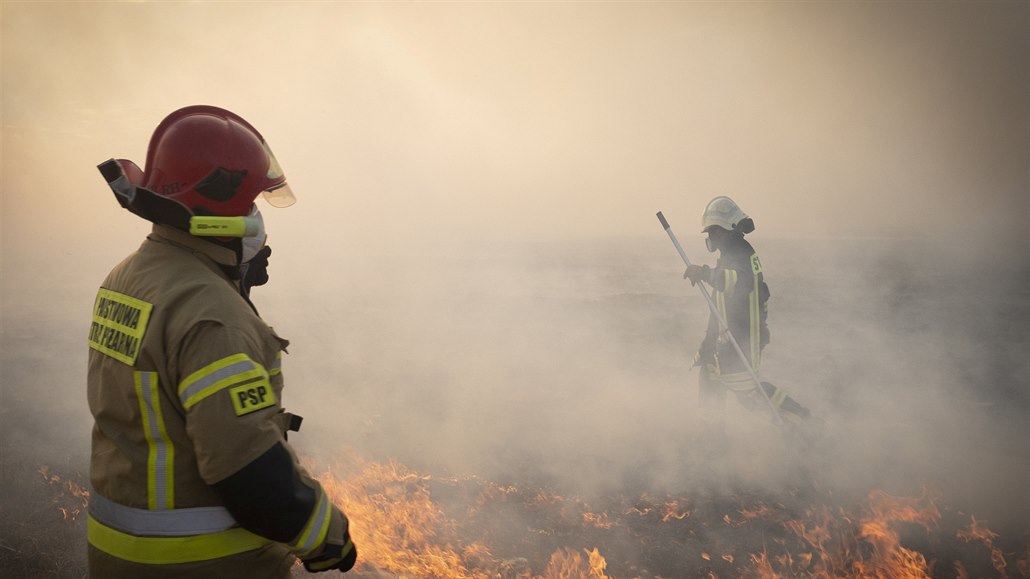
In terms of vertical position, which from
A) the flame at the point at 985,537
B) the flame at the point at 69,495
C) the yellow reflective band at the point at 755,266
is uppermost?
the yellow reflective band at the point at 755,266

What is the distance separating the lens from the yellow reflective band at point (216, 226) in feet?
5.43

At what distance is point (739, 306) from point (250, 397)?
505 centimetres

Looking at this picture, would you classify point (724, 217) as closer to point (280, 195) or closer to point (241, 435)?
point (280, 195)

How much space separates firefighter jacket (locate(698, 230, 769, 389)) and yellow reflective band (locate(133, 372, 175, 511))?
4.91 m

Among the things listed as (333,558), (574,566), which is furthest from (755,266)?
(333,558)

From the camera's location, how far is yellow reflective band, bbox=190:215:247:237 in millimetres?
1655

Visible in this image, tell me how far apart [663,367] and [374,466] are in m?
5.57

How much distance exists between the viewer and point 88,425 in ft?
23.5

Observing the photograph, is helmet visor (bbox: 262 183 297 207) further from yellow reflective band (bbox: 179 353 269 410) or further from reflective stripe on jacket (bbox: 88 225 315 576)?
yellow reflective band (bbox: 179 353 269 410)

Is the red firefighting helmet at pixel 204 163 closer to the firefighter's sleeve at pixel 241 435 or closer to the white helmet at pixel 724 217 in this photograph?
the firefighter's sleeve at pixel 241 435

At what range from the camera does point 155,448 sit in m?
1.55

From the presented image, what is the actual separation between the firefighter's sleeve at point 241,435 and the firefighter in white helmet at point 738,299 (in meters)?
→ 4.75

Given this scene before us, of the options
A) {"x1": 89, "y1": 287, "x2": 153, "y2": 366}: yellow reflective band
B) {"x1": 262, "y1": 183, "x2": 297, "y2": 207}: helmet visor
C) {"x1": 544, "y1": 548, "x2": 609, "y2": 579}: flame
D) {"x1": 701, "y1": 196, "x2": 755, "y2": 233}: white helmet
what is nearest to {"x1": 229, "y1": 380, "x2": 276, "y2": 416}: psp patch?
{"x1": 89, "y1": 287, "x2": 153, "y2": 366}: yellow reflective band

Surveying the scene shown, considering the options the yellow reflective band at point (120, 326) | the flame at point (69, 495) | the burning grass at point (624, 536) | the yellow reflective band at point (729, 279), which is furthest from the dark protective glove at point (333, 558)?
the flame at point (69, 495)
